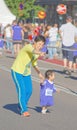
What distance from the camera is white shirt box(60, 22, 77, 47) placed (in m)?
20.0

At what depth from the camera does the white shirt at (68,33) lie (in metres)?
20.0

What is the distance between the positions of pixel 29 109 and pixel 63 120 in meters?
1.45

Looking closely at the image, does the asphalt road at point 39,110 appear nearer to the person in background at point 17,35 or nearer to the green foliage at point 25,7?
the person in background at point 17,35

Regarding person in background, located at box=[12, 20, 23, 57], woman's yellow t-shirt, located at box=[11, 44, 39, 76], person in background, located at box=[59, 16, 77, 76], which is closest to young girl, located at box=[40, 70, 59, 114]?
woman's yellow t-shirt, located at box=[11, 44, 39, 76]

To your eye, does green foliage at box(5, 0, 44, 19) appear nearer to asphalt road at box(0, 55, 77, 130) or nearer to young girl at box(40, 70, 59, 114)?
asphalt road at box(0, 55, 77, 130)

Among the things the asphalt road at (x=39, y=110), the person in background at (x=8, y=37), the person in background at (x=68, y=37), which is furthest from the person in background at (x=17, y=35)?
the asphalt road at (x=39, y=110)

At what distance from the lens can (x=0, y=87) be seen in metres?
16.4

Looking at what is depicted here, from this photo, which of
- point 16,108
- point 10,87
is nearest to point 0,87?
point 10,87

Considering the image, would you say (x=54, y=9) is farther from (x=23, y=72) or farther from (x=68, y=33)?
(x=23, y=72)

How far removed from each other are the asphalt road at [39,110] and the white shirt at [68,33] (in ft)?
6.25

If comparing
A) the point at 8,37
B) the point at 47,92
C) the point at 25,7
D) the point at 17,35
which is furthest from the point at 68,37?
the point at 25,7

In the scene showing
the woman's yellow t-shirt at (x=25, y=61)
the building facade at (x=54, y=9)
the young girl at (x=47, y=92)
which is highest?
the woman's yellow t-shirt at (x=25, y=61)

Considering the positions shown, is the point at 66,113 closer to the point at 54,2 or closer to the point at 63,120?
the point at 63,120

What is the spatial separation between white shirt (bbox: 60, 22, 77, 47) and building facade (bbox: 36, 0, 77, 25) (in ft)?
88.8
